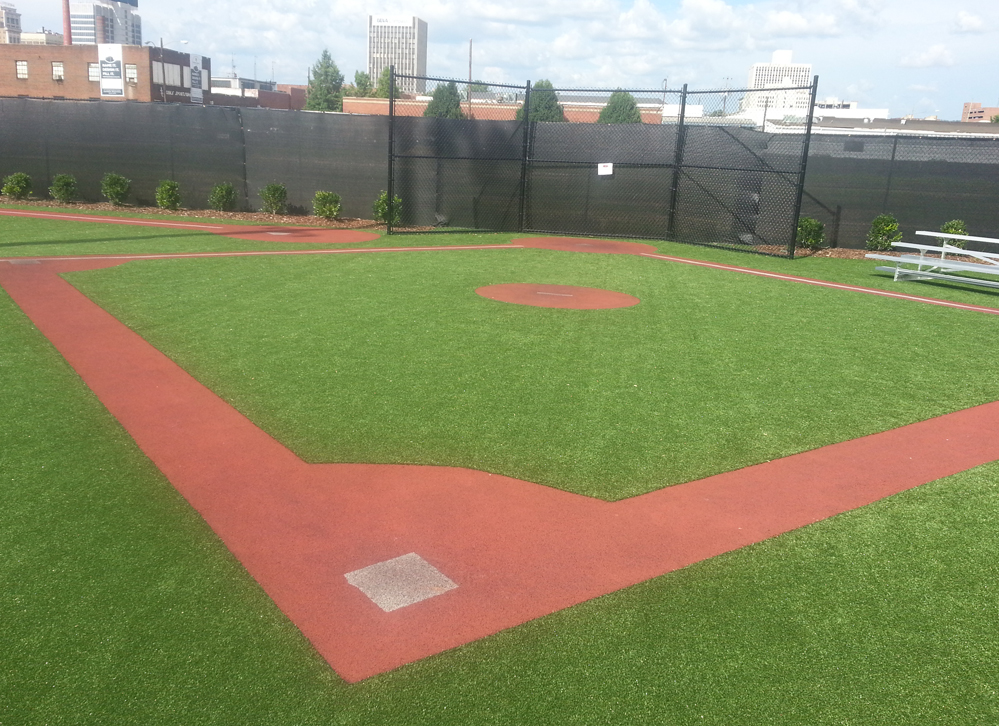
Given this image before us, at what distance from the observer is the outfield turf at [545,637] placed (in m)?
2.87

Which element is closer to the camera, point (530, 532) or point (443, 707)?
point (443, 707)

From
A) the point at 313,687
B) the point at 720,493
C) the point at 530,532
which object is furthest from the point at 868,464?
the point at 313,687

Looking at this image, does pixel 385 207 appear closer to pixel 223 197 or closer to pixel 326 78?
pixel 223 197

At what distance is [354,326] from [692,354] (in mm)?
3765

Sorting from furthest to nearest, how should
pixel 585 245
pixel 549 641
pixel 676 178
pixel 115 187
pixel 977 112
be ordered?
1. pixel 977 112
2. pixel 115 187
3. pixel 676 178
4. pixel 585 245
5. pixel 549 641

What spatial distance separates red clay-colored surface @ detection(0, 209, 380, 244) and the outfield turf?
11893 millimetres

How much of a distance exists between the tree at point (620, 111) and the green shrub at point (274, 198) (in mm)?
20769

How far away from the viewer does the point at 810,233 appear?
1666 centimetres

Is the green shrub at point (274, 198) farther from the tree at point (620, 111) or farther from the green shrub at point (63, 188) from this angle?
the tree at point (620, 111)

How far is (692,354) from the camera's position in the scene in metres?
7.98

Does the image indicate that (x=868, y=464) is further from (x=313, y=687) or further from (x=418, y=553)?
(x=313, y=687)

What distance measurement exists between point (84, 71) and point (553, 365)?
79760mm

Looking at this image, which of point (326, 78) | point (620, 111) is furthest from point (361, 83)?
point (620, 111)

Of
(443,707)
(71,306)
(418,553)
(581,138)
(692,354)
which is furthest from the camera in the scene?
(581,138)
